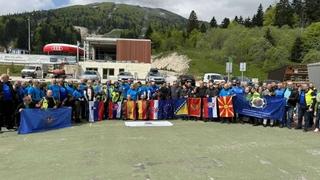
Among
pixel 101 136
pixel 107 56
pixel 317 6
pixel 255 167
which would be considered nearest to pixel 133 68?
pixel 107 56

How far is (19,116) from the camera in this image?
57.2 ft

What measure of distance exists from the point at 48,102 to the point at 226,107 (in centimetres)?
723

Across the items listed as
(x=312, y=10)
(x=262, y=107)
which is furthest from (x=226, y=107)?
(x=312, y=10)

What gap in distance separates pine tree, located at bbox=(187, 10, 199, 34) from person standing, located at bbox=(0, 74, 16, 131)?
16549 centimetres

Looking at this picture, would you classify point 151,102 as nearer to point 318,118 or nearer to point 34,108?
point 34,108

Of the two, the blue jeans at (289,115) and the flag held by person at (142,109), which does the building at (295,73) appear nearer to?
the flag held by person at (142,109)

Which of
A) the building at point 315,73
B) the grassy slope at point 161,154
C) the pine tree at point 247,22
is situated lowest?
the grassy slope at point 161,154

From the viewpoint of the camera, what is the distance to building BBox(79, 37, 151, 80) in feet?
255

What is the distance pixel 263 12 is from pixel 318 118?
164545 millimetres

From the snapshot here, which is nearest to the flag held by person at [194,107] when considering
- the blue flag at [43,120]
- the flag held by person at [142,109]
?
the flag held by person at [142,109]

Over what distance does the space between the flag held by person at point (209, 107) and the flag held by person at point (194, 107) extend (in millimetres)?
240

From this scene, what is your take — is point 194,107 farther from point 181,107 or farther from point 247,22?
point 247,22

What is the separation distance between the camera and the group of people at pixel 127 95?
1738 cm

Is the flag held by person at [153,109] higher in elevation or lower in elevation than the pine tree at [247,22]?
lower
